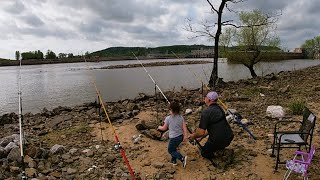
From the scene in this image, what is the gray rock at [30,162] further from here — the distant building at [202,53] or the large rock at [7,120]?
the distant building at [202,53]

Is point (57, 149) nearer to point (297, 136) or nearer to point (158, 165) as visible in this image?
point (158, 165)

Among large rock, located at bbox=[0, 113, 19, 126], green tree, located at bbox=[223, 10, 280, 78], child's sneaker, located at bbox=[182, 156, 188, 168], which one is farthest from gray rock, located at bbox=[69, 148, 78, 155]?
green tree, located at bbox=[223, 10, 280, 78]

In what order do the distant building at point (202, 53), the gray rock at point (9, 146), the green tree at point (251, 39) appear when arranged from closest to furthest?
the gray rock at point (9, 146) → the green tree at point (251, 39) → the distant building at point (202, 53)

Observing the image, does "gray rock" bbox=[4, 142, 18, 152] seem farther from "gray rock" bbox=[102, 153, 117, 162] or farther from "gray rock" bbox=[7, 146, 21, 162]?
"gray rock" bbox=[102, 153, 117, 162]

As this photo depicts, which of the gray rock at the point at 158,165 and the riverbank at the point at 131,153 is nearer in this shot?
the riverbank at the point at 131,153

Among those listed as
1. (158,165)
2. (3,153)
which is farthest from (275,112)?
(3,153)

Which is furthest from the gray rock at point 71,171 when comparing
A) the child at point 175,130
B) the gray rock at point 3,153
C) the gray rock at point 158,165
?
the child at point 175,130

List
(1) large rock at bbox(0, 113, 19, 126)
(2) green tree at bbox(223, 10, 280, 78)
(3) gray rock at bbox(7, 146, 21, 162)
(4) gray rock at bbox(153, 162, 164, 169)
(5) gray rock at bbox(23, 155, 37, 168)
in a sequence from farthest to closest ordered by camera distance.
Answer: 1. (2) green tree at bbox(223, 10, 280, 78)
2. (1) large rock at bbox(0, 113, 19, 126)
3. (3) gray rock at bbox(7, 146, 21, 162)
4. (5) gray rock at bbox(23, 155, 37, 168)
5. (4) gray rock at bbox(153, 162, 164, 169)

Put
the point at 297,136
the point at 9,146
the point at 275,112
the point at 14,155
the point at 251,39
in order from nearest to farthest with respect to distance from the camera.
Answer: the point at 297,136 → the point at 14,155 → the point at 9,146 → the point at 275,112 → the point at 251,39

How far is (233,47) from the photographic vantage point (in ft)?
90.7

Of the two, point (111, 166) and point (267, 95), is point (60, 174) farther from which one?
point (267, 95)

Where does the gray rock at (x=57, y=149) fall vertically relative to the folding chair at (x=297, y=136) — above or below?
below

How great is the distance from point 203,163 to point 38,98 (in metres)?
19.9

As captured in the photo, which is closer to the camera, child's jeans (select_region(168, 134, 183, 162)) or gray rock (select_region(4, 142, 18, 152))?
child's jeans (select_region(168, 134, 183, 162))
